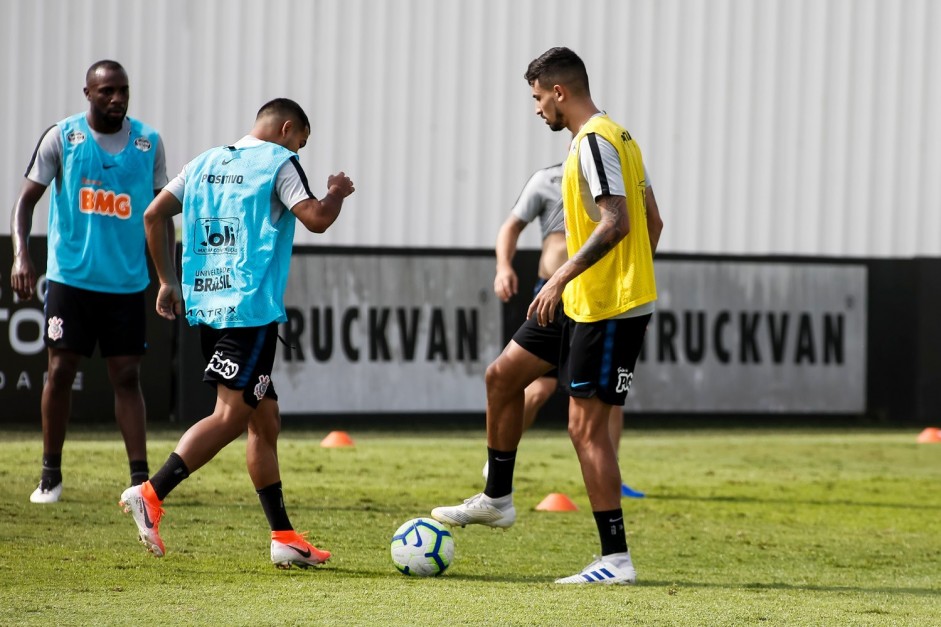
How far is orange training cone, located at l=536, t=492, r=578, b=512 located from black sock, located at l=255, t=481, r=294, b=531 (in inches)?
91.3

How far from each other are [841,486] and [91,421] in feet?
18.6

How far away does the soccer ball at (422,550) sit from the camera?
Result: 534 centimetres

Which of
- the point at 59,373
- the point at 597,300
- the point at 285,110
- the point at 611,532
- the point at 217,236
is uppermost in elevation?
the point at 285,110

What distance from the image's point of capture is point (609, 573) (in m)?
5.24

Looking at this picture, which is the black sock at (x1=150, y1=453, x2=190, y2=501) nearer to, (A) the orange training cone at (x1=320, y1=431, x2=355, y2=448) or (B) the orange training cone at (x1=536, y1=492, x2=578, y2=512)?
(B) the orange training cone at (x1=536, y1=492, x2=578, y2=512)

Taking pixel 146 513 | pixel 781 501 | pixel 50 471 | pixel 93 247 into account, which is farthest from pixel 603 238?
pixel 781 501

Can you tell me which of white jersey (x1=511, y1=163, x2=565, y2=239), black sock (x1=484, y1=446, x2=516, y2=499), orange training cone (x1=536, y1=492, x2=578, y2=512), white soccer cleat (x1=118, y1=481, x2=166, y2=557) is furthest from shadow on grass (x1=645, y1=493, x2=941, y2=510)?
white soccer cleat (x1=118, y1=481, x2=166, y2=557)

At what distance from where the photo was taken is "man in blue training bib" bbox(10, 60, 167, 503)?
23.0 ft

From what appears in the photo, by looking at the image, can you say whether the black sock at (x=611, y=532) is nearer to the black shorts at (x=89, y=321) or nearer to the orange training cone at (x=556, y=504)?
the orange training cone at (x=556, y=504)

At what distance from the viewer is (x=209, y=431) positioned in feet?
17.3

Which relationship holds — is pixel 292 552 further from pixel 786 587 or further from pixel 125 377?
pixel 125 377

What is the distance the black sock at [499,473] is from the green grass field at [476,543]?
10.2 inches

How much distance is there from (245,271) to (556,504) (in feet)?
9.41

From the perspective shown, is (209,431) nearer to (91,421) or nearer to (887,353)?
(91,421)
